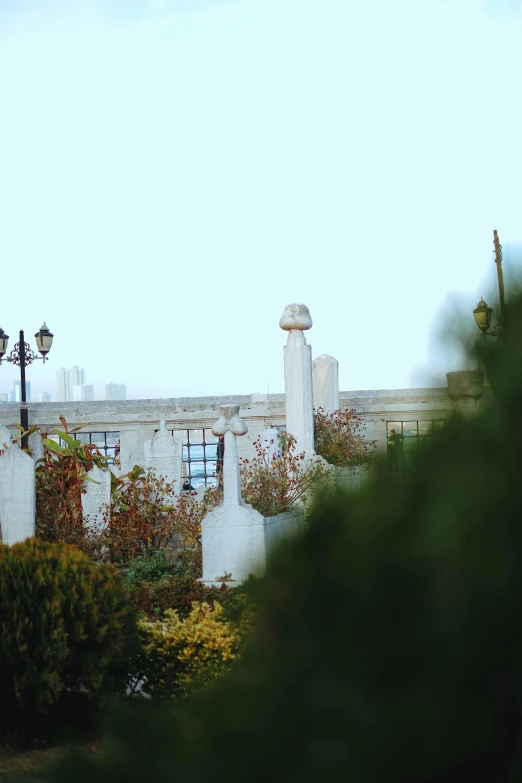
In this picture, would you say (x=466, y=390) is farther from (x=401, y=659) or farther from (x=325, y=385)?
(x=325, y=385)

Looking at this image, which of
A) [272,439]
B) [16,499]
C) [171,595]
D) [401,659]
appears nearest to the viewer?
[401,659]

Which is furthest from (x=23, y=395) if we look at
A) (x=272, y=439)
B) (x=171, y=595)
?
(x=171, y=595)

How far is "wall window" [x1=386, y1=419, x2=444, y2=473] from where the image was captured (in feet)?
2.60

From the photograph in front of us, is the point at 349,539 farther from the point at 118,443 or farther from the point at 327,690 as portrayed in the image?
the point at 118,443

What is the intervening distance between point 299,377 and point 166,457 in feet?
6.53

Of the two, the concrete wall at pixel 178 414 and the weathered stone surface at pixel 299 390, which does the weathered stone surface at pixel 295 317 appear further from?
the concrete wall at pixel 178 414

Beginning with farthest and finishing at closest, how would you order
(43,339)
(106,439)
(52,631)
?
1. (43,339)
2. (106,439)
3. (52,631)

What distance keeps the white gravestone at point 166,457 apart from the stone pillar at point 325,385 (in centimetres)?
296

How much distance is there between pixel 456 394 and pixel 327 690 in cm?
33

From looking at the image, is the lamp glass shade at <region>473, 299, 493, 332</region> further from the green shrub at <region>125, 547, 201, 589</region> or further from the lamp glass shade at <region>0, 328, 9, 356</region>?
the lamp glass shade at <region>0, 328, 9, 356</region>

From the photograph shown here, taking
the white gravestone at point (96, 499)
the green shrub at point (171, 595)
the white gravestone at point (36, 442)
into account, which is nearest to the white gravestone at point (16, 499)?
the white gravestone at point (96, 499)

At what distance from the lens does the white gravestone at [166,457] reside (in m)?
10.6

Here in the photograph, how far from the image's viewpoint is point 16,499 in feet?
30.2

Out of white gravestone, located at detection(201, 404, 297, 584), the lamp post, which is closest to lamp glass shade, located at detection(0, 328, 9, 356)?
the lamp post
